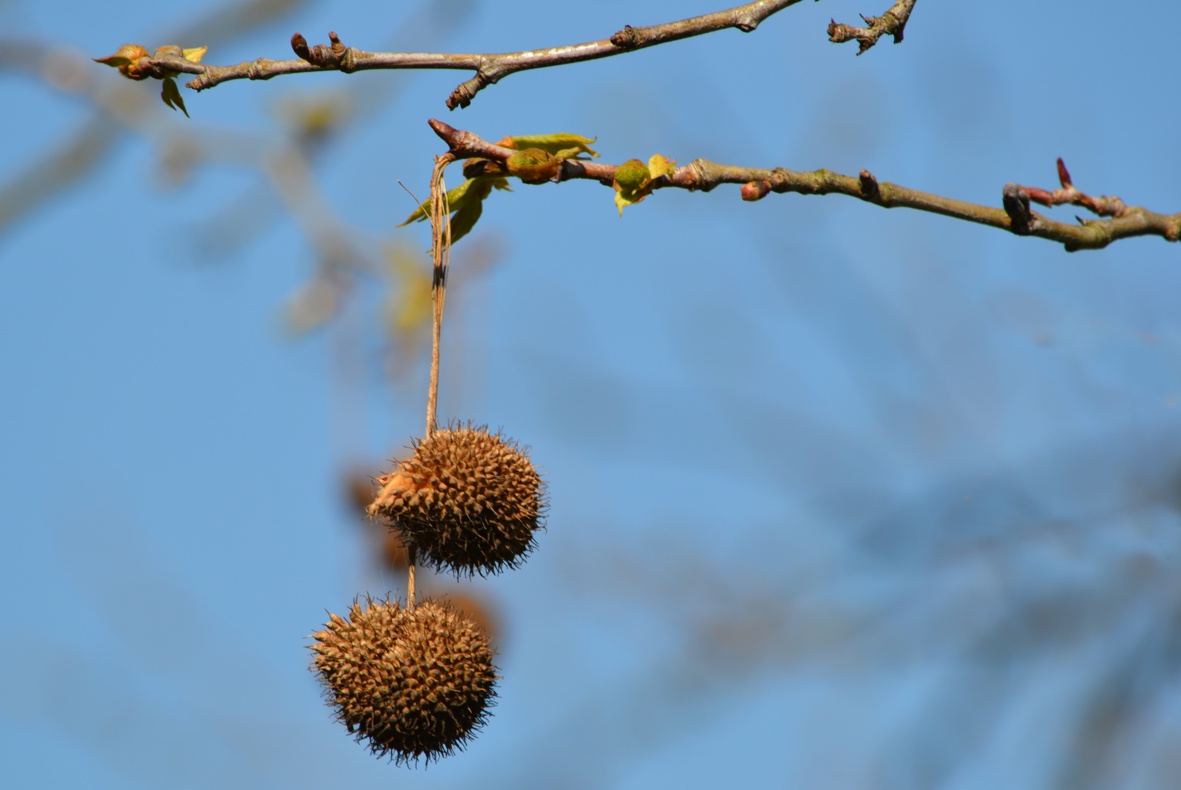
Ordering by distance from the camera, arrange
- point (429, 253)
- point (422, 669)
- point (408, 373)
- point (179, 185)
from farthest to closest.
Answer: point (179, 185), point (408, 373), point (429, 253), point (422, 669)

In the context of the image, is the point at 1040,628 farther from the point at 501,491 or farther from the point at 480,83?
the point at 480,83

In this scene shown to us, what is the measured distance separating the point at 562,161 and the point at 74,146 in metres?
4.05

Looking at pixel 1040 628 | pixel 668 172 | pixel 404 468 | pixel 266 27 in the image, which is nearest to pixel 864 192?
pixel 668 172

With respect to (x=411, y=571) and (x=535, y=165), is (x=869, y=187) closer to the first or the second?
(x=535, y=165)

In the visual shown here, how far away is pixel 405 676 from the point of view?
2.42 metres

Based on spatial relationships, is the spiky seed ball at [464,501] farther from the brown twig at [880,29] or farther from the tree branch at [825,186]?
the brown twig at [880,29]

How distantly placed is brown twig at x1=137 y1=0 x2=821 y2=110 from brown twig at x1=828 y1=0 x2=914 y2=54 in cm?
31

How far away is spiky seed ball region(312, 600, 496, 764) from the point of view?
2.41 metres

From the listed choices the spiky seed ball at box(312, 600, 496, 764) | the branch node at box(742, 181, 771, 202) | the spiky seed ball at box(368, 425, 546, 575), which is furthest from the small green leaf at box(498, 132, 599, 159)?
the spiky seed ball at box(312, 600, 496, 764)

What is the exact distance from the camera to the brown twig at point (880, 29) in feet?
8.26

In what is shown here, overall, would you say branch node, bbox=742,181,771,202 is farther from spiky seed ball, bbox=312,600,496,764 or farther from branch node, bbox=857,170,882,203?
spiky seed ball, bbox=312,600,496,764

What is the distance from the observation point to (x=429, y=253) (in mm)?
2615

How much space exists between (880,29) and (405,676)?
1671 millimetres

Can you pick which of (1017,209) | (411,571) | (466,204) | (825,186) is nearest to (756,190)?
(825,186)
